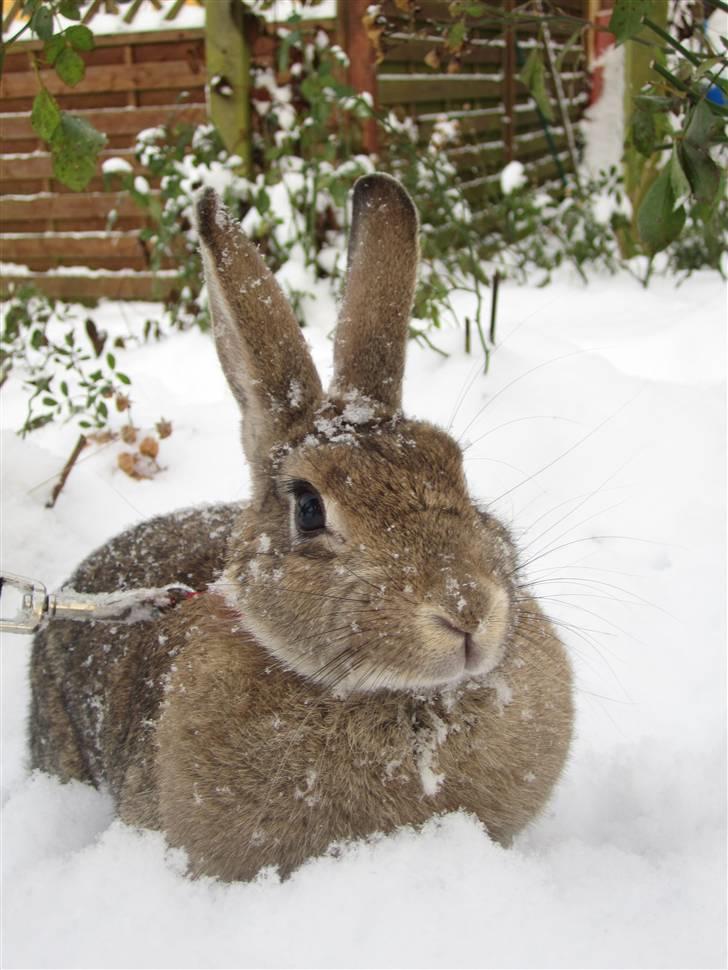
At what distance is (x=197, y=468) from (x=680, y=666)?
2.14m

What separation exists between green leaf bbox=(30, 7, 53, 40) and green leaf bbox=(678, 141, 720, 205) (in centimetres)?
153

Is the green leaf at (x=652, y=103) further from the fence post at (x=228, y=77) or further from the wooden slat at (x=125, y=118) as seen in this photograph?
the wooden slat at (x=125, y=118)

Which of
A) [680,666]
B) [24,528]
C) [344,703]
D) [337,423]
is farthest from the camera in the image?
[24,528]

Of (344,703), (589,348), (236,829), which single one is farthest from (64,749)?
(589,348)

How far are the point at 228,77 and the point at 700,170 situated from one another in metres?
4.71

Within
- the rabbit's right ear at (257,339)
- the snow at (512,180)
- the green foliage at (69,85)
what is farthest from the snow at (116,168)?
the rabbit's right ear at (257,339)

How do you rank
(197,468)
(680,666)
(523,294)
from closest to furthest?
(680,666) → (197,468) → (523,294)

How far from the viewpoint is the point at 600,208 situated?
8070 millimetres

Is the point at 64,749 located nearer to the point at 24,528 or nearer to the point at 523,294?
the point at 24,528

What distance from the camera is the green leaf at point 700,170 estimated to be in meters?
2.13

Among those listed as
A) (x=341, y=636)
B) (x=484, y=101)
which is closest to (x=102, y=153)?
(x=484, y=101)

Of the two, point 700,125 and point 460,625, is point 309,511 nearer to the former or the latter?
point 460,625

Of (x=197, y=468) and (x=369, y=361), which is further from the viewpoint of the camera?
(x=197, y=468)

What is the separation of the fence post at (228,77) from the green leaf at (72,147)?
374 cm
